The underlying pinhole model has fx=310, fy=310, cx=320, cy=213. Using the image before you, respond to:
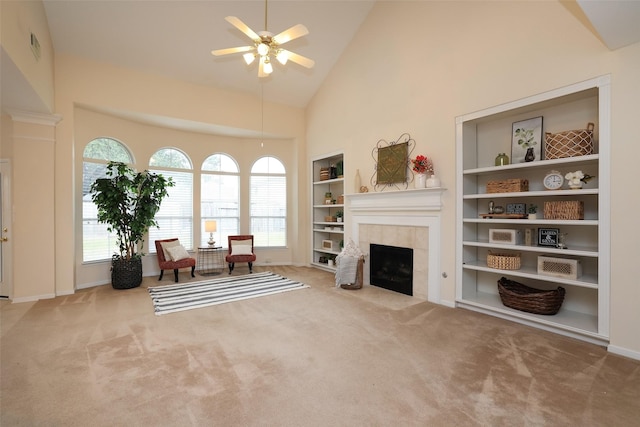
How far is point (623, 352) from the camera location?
280cm

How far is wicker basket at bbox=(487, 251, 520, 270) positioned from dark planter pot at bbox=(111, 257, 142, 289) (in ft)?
18.0

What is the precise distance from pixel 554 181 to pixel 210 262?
243 inches

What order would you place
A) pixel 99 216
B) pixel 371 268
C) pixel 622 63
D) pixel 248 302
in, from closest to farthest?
pixel 622 63 → pixel 248 302 → pixel 99 216 → pixel 371 268

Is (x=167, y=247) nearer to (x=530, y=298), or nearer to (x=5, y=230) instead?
(x=5, y=230)

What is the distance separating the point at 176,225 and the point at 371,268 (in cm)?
416

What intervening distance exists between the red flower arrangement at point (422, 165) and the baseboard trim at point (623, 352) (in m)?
2.63

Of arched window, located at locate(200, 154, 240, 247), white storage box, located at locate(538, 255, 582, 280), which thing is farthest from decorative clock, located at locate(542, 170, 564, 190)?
arched window, located at locate(200, 154, 240, 247)

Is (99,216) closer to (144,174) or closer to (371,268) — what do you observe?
(144,174)

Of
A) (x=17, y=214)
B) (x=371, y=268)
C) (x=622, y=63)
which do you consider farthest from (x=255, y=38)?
(x=17, y=214)

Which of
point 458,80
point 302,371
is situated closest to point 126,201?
point 302,371

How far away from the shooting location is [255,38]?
10.9ft

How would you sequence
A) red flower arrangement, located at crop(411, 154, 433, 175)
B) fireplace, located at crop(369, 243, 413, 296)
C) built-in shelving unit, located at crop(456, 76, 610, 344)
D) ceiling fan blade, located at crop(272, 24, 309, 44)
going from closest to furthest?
built-in shelving unit, located at crop(456, 76, 610, 344) < ceiling fan blade, located at crop(272, 24, 309, 44) < red flower arrangement, located at crop(411, 154, 433, 175) < fireplace, located at crop(369, 243, 413, 296)

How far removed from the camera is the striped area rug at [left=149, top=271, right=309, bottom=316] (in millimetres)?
4348

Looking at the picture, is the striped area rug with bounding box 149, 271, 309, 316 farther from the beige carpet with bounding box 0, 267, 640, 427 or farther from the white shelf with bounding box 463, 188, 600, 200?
the white shelf with bounding box 463, 188, 600, 200
